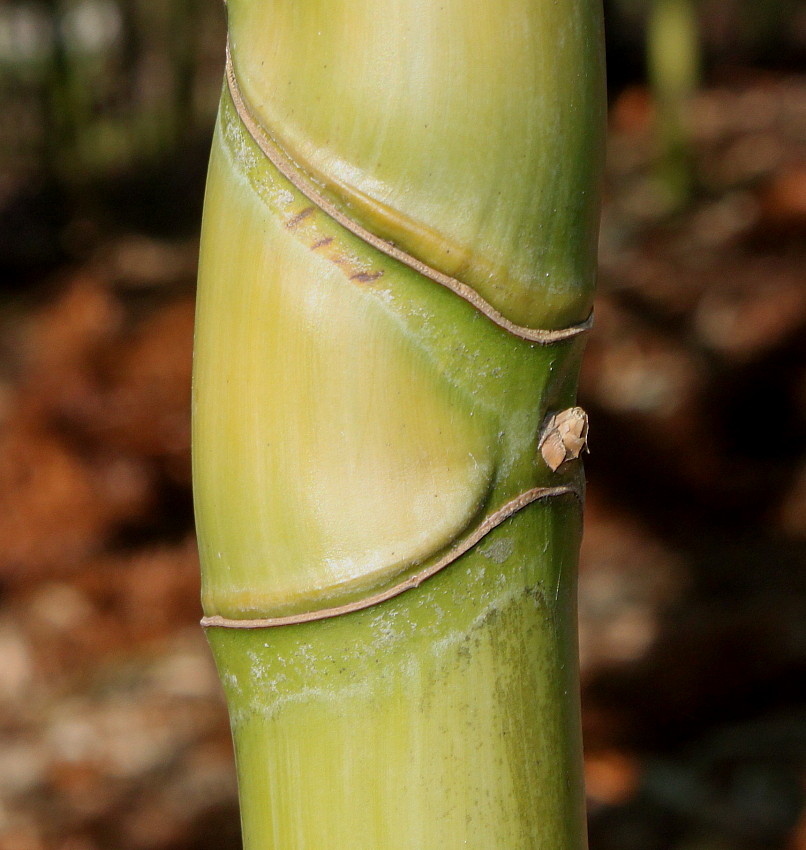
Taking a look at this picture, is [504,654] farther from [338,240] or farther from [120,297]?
[120,297]

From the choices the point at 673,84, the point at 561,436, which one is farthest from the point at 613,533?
the point at 561,436

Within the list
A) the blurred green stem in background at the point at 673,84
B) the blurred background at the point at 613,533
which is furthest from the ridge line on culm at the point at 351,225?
the blurred green stem in background at the point at 673,84


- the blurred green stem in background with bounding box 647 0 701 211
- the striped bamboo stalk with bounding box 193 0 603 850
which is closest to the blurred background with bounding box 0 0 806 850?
the blurred green stem in background with bounding box 647 0 701 211

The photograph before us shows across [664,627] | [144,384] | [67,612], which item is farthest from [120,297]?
[664,627]

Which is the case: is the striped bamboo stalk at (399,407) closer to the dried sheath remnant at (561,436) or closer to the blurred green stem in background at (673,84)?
the dried sheath remnant at (561,436)

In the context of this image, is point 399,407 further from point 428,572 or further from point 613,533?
point 613,533
